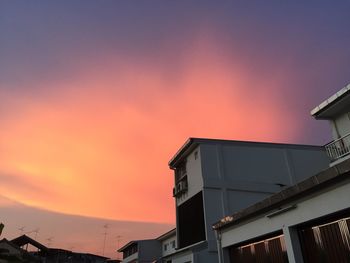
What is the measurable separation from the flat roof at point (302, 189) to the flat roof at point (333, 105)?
9.29 meters

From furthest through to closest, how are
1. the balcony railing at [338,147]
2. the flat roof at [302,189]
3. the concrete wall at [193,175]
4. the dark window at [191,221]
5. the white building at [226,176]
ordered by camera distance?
the concrete wall at [193,175], the dark window at [191,221], the white building at [226,176], the balcony railing at [338,147], the flat roof at [302,189]

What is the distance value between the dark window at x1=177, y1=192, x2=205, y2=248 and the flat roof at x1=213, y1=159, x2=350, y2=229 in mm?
12737

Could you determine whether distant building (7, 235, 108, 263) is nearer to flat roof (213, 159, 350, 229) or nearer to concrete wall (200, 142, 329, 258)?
concrete wall (200, 142, 329, 258)

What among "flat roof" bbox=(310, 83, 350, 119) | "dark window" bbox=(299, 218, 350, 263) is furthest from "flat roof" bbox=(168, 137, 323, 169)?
"dark window" bbox=(299, 218, 350, 263)

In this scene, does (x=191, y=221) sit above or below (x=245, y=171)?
below

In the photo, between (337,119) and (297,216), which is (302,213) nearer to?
(297,216)

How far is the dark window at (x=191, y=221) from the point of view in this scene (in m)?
27.9

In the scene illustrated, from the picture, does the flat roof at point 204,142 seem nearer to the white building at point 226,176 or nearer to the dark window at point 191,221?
the white building at point 226,176

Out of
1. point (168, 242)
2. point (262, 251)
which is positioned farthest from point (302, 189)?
point (168, 242)

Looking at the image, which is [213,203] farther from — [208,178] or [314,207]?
[314,207]

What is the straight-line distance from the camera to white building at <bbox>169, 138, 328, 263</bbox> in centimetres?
2759

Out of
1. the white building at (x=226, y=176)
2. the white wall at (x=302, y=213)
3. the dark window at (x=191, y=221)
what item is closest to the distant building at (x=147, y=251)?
the dark window at (x=191, y=221)

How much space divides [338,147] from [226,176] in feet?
33.6

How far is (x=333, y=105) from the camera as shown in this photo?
20.0 metres
